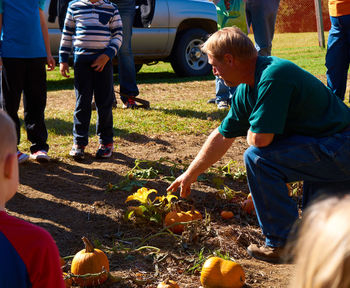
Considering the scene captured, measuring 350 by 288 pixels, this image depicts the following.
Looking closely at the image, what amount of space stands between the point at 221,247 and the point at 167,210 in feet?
1.74

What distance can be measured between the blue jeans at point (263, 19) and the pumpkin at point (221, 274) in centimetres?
449

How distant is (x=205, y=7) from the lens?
37.4 feet

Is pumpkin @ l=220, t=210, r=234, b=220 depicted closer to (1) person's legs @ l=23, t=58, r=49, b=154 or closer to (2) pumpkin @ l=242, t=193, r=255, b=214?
(2) pumpkin @ l=242, t=193, r=255, b=214

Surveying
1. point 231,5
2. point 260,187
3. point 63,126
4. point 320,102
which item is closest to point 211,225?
point 260,187

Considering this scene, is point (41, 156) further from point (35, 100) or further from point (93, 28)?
point (93, 28)

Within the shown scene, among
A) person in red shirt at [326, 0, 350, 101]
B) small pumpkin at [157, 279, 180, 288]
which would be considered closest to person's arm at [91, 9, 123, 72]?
person in red shirt at [326, 0, 350, 101]

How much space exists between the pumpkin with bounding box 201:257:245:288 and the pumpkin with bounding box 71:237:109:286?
1.69 ft

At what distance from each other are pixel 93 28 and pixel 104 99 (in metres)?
0.64

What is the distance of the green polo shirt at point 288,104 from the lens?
3.14 metres

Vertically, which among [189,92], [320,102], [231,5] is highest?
[231,5]

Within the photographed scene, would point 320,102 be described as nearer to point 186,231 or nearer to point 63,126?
point 186,231

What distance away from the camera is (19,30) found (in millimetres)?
4953

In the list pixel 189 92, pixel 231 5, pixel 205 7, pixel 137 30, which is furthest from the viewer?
pixel 205 7

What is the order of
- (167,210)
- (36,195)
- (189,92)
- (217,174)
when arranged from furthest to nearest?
1. (189,92)
2. (217,174)
3. (36,195)
4. (167,210)
